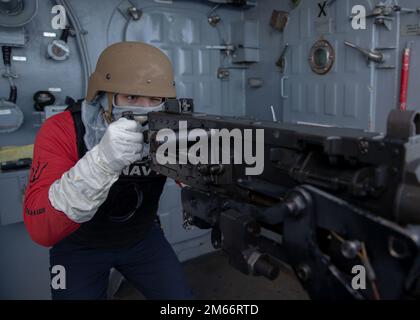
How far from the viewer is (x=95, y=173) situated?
117cm

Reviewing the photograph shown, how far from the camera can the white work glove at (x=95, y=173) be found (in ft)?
3.80

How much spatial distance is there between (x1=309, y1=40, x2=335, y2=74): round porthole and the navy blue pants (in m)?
1.52

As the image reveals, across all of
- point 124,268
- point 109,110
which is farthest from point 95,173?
point 124,268

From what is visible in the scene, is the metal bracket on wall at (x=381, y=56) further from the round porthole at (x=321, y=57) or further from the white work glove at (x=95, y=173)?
the white work glove at (x=95, y=173)

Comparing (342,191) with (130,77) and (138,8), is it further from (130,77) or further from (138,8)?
(138,8)

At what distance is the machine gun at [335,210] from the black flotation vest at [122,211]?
73 centimetres

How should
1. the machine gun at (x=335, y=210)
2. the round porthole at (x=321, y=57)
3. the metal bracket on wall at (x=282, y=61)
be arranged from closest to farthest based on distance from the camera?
the machine gun at (x=335, y=210), the round porthole at (x=321, y=57), the metal bracket on wall at (x=282, y=61)

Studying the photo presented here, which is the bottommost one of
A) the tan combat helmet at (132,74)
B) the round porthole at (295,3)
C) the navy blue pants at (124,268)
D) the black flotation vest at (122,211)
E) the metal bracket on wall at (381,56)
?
the navy blue pants at (124,268)

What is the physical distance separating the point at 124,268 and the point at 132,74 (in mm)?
897

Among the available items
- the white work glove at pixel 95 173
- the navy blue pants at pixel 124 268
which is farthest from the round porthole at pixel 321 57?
the white work glove at pixel 95 173

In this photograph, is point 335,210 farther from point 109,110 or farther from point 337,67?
point 337,67

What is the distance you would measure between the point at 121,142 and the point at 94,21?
5.51 feet

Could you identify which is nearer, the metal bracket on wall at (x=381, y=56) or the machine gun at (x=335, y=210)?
the machine gun at (x=335, y=210)

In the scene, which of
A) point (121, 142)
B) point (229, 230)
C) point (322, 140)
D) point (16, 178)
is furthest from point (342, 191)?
point (16, 178)
